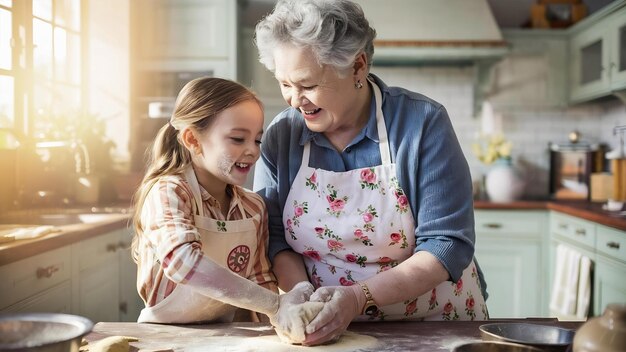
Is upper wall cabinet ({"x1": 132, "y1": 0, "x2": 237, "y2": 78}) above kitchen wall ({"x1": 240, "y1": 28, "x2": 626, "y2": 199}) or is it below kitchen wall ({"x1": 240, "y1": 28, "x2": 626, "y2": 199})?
above

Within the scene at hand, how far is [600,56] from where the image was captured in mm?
4371

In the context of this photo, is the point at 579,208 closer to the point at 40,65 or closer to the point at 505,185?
the point at 505,185

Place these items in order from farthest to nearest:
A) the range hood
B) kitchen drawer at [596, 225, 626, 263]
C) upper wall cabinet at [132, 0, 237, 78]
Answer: upper wall cabinet at [132, 0, 237, 78]
the range hood
kitchen drawer at [596, 225, 626, 263]

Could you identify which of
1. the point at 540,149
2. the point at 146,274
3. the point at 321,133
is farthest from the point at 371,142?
the point at 540,149

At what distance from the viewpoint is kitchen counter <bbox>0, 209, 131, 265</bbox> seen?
7.59ft

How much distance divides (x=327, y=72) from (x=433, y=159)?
0.32 metres

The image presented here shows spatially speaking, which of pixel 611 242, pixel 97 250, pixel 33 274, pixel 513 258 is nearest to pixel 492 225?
pixel 513 258

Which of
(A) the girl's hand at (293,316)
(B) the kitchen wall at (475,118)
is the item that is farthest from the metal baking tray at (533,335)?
(B) the kitchen wall at (475,118)

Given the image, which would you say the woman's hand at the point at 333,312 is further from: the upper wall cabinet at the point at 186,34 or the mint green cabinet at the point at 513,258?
the upper wall cabinet at the point at 186,34

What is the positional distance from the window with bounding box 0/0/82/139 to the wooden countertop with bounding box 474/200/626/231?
8.26 ft

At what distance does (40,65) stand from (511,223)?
2.85m

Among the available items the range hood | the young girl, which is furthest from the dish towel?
the young girl

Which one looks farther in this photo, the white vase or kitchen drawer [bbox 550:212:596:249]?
the white vase

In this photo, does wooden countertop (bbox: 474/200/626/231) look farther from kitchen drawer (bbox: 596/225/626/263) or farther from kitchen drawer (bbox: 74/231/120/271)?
kitchen drawer (bbox: 74/231/120/271)
